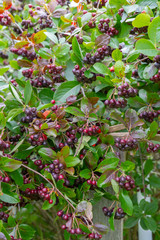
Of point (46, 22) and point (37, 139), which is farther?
point (46, 22)

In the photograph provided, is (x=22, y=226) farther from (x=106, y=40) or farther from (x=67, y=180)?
(x=106, y=40)

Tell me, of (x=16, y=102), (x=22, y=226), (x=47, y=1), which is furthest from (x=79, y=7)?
(x=22, y=226)

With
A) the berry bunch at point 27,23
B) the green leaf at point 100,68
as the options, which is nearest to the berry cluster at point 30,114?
the green leaf at point 100,68

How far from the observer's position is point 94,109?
0.97 metres

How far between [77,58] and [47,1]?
0.47 meters

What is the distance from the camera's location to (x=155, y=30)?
2.65 ft

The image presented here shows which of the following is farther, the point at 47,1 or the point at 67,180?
the point at 47,1

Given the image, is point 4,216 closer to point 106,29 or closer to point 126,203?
point 126,203

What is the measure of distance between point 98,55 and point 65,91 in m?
0.19

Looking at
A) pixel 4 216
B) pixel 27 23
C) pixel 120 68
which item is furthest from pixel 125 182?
pixel 27 23

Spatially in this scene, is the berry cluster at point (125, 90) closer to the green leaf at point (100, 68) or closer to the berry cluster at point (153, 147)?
the green leaf at point (100, 68)

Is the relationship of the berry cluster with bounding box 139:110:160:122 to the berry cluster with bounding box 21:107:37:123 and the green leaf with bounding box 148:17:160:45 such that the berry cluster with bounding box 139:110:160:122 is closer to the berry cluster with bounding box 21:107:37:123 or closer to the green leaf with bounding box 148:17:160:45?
the green leaf with bounding box 148:17:160:45

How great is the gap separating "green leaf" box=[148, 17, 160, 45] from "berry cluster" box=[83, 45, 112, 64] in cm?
20

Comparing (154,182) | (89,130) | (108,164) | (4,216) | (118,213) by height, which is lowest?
(154,182)
